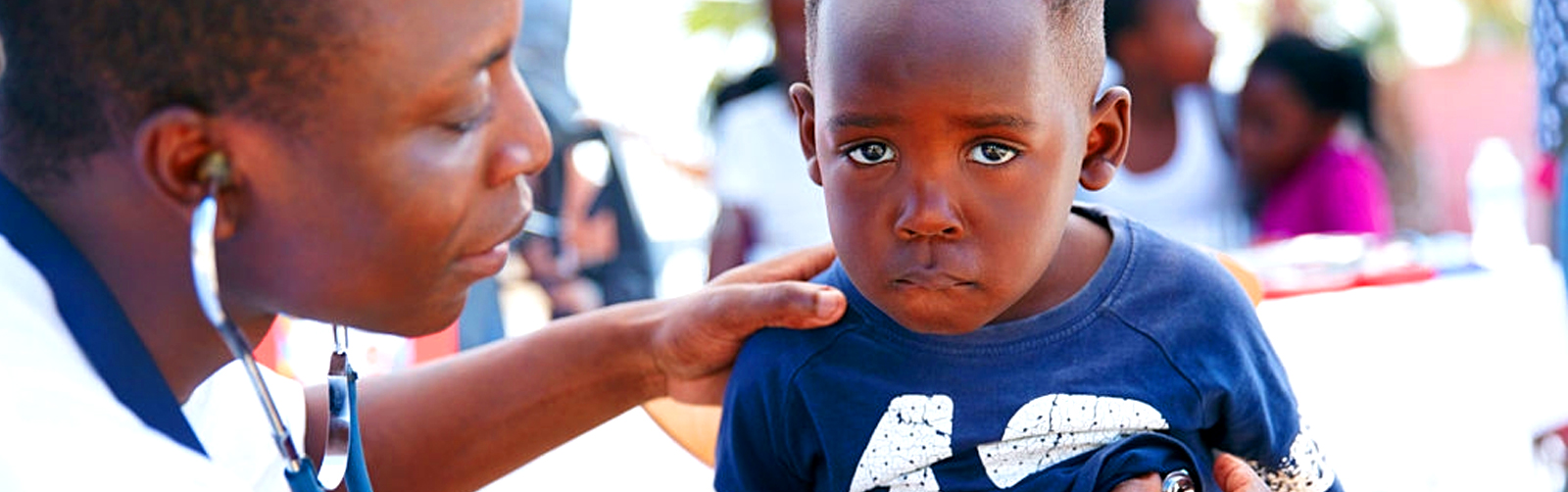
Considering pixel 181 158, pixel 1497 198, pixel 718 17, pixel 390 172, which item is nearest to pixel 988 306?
pixel 390 172

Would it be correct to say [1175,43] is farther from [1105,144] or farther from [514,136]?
[514,136]

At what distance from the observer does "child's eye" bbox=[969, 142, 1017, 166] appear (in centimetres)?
152

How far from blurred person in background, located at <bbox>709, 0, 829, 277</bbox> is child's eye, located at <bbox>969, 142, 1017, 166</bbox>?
229 centimetres

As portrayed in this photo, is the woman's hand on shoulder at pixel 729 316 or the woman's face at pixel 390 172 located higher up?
the woman's face at pixel 390 172

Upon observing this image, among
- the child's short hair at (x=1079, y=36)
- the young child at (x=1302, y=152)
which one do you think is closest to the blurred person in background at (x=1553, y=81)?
the young child at (x=1302, y=152)

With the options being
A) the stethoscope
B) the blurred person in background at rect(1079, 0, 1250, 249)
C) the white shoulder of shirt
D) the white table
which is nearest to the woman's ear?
the stethoscope

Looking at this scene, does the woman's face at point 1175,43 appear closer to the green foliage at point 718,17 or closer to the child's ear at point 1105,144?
the child's ear at point 1105,144

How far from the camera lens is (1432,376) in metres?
2.98

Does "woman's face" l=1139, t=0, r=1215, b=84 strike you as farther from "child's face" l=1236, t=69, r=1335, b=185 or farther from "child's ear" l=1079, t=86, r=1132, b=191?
"child's ear" l=1079, t=86, r=1132, b=191

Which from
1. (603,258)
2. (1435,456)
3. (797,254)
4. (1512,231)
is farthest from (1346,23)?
(797,254)

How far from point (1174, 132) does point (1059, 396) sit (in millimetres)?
2671

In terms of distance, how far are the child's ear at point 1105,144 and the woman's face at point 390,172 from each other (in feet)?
2.15

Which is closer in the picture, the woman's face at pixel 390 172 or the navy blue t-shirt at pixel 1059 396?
the woman's face at pixel 390 172

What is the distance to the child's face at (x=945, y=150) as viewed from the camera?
1.50 meters
